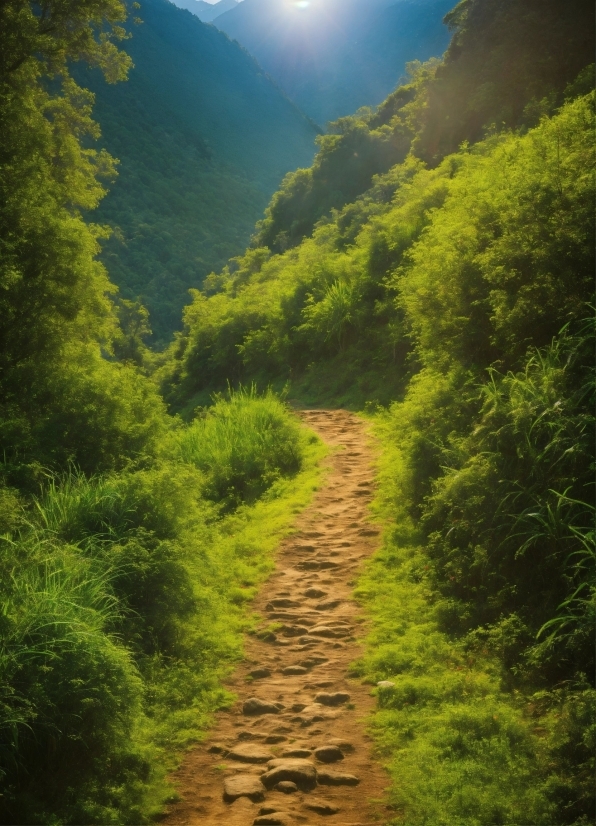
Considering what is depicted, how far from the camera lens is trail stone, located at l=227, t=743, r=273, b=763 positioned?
197 inches

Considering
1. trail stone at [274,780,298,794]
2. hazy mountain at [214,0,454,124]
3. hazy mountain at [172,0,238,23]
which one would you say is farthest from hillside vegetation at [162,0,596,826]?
hazy mountain at [172,0,238,23]

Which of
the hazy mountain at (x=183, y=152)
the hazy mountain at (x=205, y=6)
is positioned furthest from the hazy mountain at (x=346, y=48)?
the hazy mountain at (x=205, y=6)

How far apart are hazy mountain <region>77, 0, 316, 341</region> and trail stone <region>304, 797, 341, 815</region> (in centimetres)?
5024

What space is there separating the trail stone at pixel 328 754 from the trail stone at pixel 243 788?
468 millimetres

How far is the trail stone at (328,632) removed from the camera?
675 centimetres

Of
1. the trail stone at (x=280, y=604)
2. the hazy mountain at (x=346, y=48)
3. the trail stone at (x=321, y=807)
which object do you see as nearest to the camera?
the trail stone at (x=321, y=807)

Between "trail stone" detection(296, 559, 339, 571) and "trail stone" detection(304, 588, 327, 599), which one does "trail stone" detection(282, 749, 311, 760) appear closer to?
"trail stone" detection(304, 588, 327, 599)

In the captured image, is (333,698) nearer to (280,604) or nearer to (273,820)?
(273,820)

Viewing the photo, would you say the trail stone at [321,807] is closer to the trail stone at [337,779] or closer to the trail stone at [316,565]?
the trail stone at [337,779]

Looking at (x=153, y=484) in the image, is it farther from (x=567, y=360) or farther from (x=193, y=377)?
(x=193, y=377)

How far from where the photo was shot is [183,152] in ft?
232

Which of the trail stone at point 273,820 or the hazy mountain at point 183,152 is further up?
the hazy mountain at point 183,152

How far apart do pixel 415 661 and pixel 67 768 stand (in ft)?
8.86

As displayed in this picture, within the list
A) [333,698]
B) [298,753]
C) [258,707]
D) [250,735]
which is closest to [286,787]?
[298,753]
